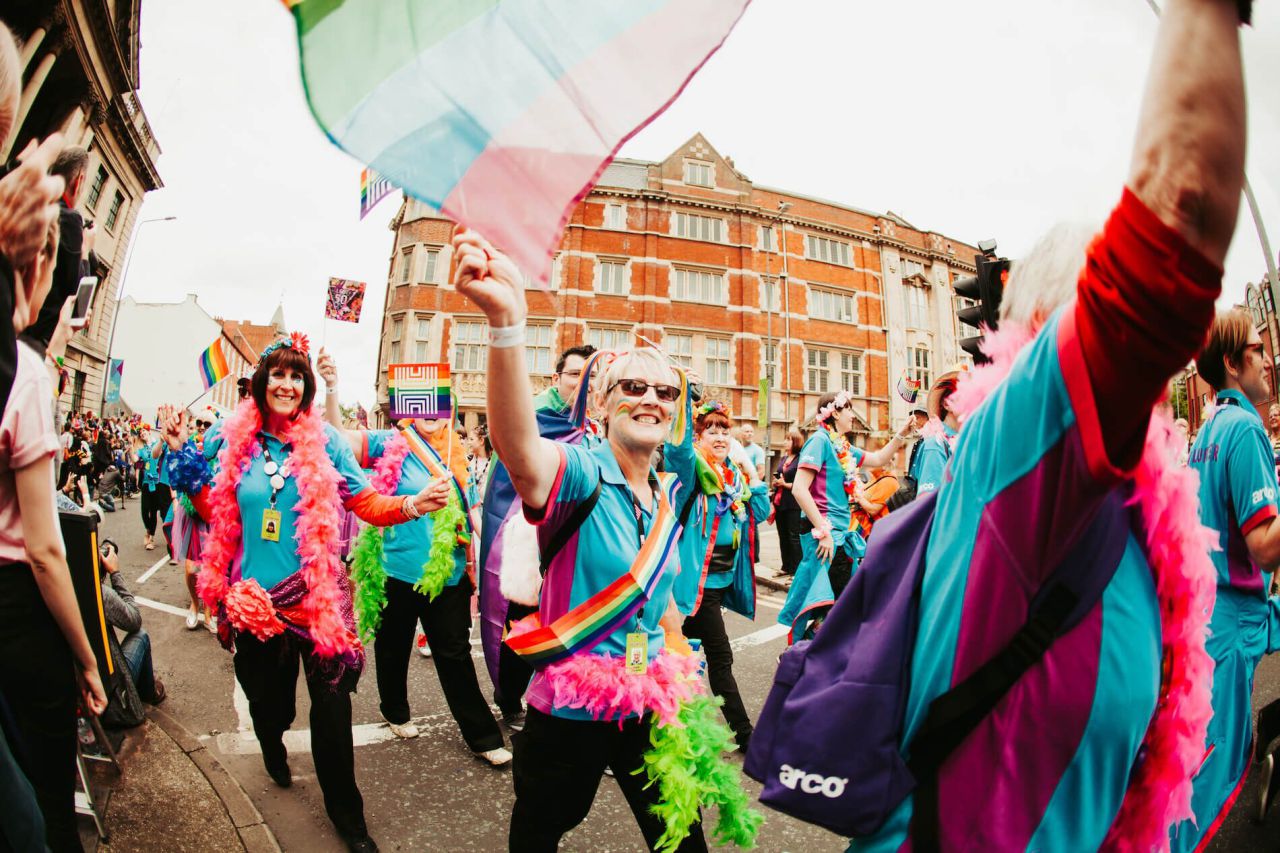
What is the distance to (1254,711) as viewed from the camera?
4.50 metres

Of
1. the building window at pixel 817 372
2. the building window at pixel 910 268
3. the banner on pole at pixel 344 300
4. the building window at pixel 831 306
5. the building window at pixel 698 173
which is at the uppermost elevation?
the building window at pixel 698 173

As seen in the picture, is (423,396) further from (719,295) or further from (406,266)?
(719,295)

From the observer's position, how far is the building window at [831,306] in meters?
29.7

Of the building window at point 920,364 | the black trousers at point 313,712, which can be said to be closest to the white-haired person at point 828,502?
the black trousers at point 313,712

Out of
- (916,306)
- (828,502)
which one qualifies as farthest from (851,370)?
(828,502)

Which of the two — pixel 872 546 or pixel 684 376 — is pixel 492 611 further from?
pixel 872 546

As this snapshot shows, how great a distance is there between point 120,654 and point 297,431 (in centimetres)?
180

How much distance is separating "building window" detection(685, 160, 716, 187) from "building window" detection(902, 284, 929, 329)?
10747 mm

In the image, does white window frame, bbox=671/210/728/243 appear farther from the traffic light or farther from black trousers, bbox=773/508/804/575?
the traffic light

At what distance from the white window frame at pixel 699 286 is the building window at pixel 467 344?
320 inches

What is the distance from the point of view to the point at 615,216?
90.1ft

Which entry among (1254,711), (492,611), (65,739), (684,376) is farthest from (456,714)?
(1254,711)

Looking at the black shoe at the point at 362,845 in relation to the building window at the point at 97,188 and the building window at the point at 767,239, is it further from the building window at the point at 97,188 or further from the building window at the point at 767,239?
the building window at the point at 767,239

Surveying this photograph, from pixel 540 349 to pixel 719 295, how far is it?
8.06 meters
